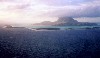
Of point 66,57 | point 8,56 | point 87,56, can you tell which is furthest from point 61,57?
point 8,56

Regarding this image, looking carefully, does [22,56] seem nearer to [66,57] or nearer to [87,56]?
[66,57]

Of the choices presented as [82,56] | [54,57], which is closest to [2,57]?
[54,57]

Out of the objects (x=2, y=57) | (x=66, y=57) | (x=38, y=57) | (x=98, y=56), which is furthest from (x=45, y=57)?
(x=98, y=56)

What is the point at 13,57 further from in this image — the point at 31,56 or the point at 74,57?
the point at 74,57

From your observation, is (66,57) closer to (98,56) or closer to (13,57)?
(98,56)

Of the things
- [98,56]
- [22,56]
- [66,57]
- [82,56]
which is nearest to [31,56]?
[22,56]
